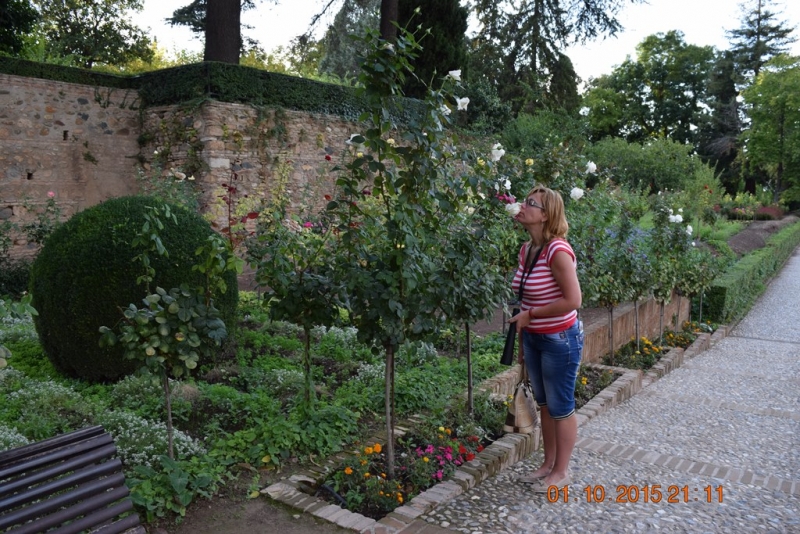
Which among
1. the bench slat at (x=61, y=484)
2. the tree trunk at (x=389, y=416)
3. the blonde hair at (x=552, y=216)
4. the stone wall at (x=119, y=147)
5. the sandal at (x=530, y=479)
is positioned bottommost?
the sandal at (x=530, y=479)

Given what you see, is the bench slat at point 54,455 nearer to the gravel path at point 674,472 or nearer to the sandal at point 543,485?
the gravel path at point 674,472

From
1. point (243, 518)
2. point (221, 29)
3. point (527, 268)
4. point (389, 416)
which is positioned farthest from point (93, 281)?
point (221, 29)

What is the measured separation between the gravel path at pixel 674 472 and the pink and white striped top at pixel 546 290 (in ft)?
2.90

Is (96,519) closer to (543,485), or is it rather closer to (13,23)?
(543,485)

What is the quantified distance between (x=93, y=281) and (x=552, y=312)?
3.00 meters

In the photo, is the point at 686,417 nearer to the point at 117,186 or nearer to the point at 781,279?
the point at 117,186

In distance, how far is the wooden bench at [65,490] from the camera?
181cm

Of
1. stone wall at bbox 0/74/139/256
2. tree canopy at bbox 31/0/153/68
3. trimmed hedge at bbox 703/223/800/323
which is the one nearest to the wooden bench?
stone wall at bbox 0/74/139/256

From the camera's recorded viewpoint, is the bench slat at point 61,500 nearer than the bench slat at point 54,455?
Yes

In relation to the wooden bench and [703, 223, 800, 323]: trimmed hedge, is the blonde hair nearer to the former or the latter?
the wooden bench

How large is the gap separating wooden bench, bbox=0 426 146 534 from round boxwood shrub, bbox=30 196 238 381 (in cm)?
201

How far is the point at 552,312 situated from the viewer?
2.97 metres

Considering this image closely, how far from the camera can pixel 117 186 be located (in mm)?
9219

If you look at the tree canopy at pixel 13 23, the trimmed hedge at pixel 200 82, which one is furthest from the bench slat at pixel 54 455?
the tree canopy at pixel 13 23
